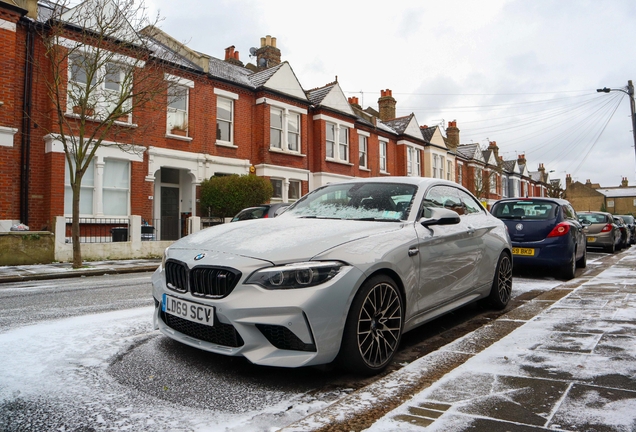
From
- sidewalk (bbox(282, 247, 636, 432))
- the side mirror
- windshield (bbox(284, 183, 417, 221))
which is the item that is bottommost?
sidewalk (bbox(282, 247, 636, 432))

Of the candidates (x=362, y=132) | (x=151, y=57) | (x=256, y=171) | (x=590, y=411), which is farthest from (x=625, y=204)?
(x=590, y=411)

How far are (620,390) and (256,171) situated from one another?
18.1 meters

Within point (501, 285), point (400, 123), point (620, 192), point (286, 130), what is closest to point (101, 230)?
point (286, 130)

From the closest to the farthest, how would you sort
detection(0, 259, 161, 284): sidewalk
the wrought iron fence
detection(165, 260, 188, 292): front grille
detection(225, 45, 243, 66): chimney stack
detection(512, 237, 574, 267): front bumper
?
detection(165, 260, 188, 292): front grille, detection(512, 237, 574, 267): front bumper, detection(0, 259, 161, 284): sidewalk, the wrought iron fence, detection(225, 45, 243, 66): chimney stack

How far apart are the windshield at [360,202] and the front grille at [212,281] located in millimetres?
1376

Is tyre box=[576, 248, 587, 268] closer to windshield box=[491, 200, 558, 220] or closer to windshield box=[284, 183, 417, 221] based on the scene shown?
windshield box=[491, 200, 558, 220]

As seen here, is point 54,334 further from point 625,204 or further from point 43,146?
point 625,204

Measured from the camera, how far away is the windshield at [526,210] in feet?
28.0

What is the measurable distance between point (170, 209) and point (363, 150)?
41.7ft

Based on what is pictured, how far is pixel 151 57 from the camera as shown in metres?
15.2

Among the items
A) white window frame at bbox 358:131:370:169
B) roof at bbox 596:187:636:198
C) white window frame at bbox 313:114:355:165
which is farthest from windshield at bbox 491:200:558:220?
roof at bbox 596:187:636:198

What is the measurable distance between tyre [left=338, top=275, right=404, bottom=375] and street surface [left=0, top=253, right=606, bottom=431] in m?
0.15

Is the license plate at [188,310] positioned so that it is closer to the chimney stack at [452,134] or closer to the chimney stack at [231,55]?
the chimney stack at [231,55]

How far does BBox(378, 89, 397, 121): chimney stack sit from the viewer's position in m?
33.2
